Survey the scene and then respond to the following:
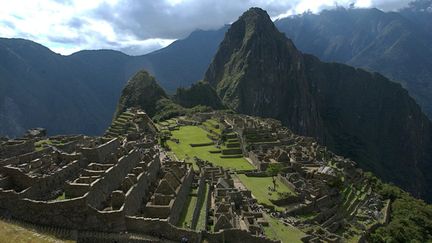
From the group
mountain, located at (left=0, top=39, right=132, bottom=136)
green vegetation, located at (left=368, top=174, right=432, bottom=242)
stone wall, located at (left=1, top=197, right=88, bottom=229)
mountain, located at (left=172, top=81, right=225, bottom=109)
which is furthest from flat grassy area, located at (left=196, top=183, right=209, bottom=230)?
mountain, located at (left=172, top=81, right=225, bottom=109)

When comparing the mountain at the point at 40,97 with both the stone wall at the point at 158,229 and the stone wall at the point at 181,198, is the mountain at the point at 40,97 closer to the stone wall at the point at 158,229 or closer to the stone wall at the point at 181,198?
the stone wall at the point at 181,198

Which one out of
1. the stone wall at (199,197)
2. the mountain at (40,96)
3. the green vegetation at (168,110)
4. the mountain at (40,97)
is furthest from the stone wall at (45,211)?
the mountain at (40,96)

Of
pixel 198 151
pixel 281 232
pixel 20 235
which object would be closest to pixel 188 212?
pixel 281 232

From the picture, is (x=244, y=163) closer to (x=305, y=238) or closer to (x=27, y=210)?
(x=305, y=238)

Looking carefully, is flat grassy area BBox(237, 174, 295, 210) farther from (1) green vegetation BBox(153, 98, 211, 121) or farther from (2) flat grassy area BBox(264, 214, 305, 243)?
(1) green vegetation BBox(153, 98, 211, 121)

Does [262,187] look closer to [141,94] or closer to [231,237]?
[231,237]

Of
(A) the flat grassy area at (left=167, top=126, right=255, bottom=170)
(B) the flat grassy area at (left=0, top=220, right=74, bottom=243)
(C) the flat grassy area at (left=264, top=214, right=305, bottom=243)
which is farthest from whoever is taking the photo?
(A) the flat grassy area at (left=167, top=126, right=255, bottom=170)
